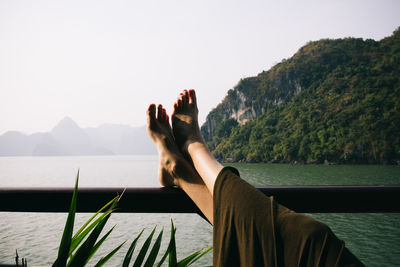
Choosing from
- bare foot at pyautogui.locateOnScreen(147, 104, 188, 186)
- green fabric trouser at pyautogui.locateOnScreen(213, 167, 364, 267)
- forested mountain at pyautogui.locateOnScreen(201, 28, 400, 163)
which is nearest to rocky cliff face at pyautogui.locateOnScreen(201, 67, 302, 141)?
forested mountain at pyautogui.locateOnScreen(201, 28, 400, 163)

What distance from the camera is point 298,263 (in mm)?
360

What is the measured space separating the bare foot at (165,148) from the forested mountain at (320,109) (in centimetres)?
4465

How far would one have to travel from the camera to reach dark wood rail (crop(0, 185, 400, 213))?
650mm

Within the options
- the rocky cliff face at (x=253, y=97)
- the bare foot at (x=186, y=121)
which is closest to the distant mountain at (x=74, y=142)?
the rocky cliff face at (x=253, y=97)

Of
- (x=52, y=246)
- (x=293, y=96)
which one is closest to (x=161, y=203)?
(x=52, y=246)

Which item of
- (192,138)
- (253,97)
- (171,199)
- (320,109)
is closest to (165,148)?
(192,138)

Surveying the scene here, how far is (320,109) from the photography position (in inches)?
1997

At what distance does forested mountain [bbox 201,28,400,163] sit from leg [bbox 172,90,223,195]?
44451 millimetres

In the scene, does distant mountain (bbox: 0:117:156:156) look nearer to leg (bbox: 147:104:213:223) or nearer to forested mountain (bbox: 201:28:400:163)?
forested mountain (bbox: 201:28:400:163)

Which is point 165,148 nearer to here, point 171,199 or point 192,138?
point 192,138

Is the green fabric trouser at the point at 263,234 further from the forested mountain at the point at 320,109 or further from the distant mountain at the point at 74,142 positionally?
the distant mountain at the point at 74,142

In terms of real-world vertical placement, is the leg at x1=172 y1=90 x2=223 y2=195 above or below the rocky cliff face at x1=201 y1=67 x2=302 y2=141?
below

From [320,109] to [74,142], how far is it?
5479 inches

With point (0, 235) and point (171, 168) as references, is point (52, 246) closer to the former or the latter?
point (0, 235)
